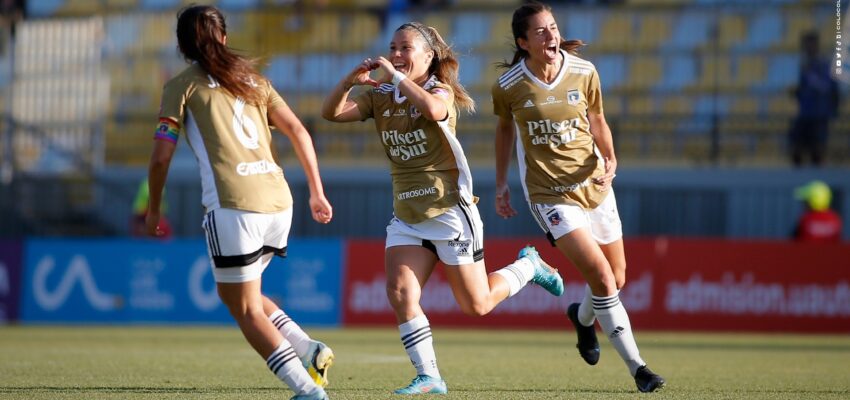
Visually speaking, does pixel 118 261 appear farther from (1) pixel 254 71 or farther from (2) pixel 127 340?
(1) pixel 254 71

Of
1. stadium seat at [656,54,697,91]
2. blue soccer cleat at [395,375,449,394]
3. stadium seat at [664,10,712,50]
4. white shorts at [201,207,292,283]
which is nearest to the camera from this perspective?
white shorts at [201,207,292,283]

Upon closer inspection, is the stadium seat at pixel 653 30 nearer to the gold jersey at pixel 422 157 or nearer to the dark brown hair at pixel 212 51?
the gold jersey at pixel 422 157

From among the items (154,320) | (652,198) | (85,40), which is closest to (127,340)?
(154,320)

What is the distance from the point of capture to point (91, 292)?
59.4 ft

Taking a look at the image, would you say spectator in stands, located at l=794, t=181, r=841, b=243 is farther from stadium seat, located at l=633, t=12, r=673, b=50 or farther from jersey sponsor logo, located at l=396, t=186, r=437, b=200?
jersey sponsor logo, located at l=396, t=186, r=437, b=200

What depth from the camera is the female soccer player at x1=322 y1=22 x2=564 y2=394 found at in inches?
292

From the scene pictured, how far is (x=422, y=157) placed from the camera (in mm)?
7504

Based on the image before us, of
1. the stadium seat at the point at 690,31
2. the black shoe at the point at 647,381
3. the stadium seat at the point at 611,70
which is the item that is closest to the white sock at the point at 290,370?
the black shoe at the point at 647,381

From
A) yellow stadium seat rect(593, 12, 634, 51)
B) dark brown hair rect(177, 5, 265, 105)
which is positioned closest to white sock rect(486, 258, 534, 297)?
dark brown hair rect(177, 5, 265, 105)

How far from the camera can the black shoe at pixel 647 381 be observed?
7691 millimetres

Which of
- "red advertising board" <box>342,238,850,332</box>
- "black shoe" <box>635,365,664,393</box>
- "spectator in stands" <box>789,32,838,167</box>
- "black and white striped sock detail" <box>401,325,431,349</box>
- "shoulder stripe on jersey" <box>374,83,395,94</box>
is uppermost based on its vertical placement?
"shoulder stripe on jersey" <box>374,83,395,94</box>

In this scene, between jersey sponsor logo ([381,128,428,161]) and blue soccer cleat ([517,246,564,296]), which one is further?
blue soccer cleat ([517,246,564,296])

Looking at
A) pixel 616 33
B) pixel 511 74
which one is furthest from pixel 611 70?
pixel 511 74

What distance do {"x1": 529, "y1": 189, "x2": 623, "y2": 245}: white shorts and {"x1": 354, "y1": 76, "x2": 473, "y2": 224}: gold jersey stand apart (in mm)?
610
